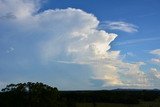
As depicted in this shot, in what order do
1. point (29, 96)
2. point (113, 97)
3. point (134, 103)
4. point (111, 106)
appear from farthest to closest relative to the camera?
point (113, 97) < point (134, 103) < point (111, 106) < point (29, 96)

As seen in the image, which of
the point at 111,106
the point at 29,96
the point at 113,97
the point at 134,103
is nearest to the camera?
the point at 29,96

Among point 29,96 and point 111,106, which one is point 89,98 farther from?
point 29,96

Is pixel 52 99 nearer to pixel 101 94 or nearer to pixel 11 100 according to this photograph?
pixel 11 100

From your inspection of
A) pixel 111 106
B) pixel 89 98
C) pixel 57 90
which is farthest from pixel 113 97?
pixel 57 90

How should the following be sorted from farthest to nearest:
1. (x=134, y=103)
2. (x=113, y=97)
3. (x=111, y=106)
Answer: (x=113, y=97)
(x=134, y=103)
(x=111, y=106)

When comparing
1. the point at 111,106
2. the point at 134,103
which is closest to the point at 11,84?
the point at 111,106

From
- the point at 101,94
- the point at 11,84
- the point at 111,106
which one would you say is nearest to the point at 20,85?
the point at 11,84

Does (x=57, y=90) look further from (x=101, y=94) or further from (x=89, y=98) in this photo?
(x=101, y=94)

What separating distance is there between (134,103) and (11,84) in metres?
58.2

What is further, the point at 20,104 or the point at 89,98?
the point at 89,98

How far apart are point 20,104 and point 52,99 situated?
15.7 feet

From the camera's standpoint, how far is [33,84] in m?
60.6

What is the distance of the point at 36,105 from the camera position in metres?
59.5

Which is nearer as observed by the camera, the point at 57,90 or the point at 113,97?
the point at 57,90
